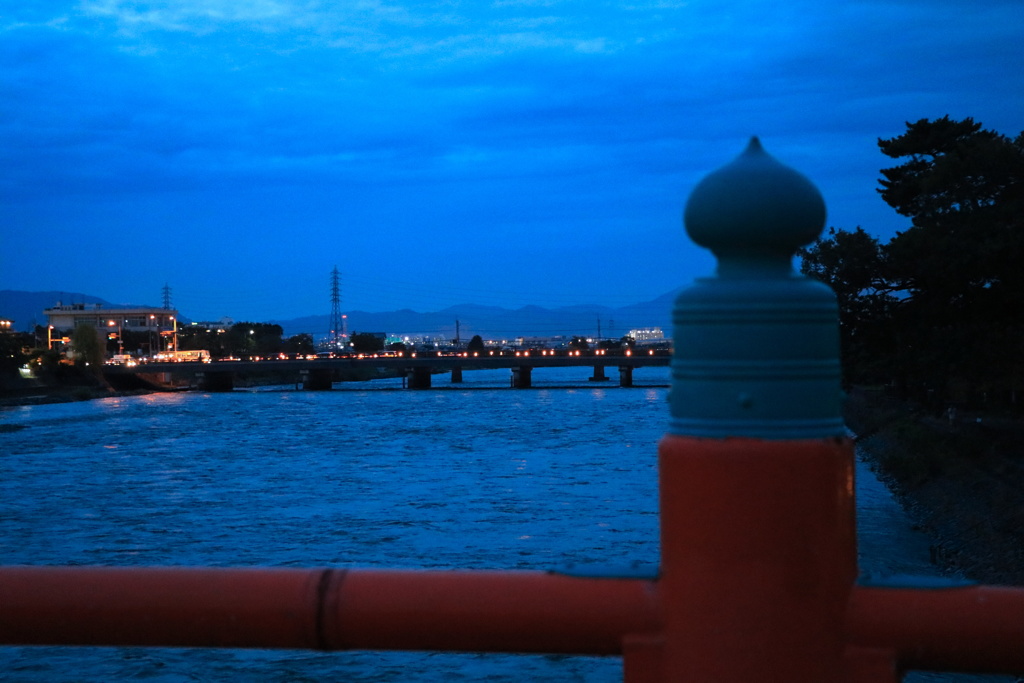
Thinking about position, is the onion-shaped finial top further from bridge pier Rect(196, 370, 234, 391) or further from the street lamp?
the street lamp

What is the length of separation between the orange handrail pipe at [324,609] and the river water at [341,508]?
0.43 feet

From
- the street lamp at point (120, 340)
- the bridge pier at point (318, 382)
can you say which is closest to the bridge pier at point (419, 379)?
the bridge pier at point (318, 382)

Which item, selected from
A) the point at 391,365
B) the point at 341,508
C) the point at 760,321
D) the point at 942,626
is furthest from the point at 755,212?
the point at 391,365

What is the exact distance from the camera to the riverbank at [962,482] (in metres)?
14.3

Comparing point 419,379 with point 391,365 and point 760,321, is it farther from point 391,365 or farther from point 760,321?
point 760,321

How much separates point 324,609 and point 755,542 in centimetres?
62

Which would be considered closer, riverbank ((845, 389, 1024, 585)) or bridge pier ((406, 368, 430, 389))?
riverbank ((845, 389, 1024, 585))

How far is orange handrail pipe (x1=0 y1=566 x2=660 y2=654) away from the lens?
1561 millimetres

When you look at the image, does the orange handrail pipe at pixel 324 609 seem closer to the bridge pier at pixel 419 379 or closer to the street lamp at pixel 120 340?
the bridge pier at pixel 419 379

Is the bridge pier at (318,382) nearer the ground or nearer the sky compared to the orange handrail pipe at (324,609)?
nearer the ground

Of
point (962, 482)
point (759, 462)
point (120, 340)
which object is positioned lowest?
point (962, 482)

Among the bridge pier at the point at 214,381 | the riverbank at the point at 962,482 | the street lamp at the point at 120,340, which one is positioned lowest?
the riverbank at the point at 962,482

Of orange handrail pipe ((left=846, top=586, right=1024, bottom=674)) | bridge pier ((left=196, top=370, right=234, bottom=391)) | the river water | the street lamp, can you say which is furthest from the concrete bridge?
orange handrail pipe ((left=846, top=586, right=1024, bottom=674))

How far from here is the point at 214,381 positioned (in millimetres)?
93250
